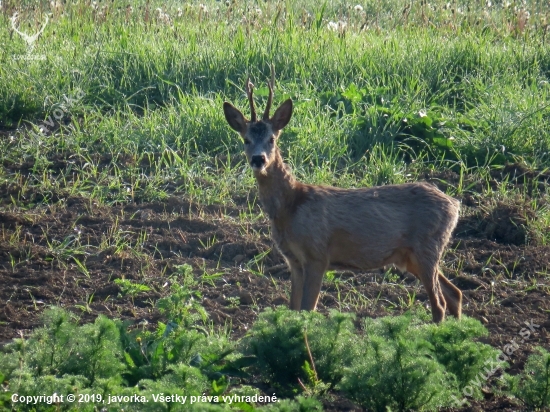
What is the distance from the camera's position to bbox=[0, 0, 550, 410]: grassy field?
705cm

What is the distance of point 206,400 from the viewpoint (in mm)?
4492

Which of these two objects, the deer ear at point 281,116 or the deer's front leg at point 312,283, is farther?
the deer ear at point 281,116

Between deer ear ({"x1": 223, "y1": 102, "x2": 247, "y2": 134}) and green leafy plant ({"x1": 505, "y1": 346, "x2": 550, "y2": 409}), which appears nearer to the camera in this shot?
green leafy plant ({"x1": 505, "y1": 346, "x2": 550, "y2": 409})

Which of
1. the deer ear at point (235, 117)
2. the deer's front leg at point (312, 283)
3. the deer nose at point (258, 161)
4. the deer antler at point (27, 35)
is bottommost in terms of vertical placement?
the deer's front leg at point (312, 283)

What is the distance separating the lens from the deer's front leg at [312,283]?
6617 millimetres

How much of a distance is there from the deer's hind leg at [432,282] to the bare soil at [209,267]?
0.28 m

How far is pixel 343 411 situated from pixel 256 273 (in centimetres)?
249

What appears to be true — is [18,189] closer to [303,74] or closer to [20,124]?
[20,124]

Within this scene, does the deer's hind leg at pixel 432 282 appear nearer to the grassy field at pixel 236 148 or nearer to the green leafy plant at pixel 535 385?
the grassy field at pixel 236 148

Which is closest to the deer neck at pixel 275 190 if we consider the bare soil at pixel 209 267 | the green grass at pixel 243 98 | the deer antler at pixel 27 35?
the bare soil at pixel 209 267

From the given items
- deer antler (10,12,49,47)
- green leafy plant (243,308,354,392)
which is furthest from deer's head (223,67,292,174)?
deer antler (10,12,49,47)

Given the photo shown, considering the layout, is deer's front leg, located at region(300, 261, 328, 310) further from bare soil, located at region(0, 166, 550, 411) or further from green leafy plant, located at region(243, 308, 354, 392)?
green leafy plant, located at region(243, 308, 354, 392)

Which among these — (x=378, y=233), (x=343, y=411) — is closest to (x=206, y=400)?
(x=343, y=411)

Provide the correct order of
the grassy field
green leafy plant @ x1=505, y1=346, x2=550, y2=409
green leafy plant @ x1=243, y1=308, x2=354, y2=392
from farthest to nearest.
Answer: the grassy field → green leafy plant @ x1=243, y1=308, x2=354, y2=392 → green leafy plant @ x1=505, y1=346, x2=550, y2=409
